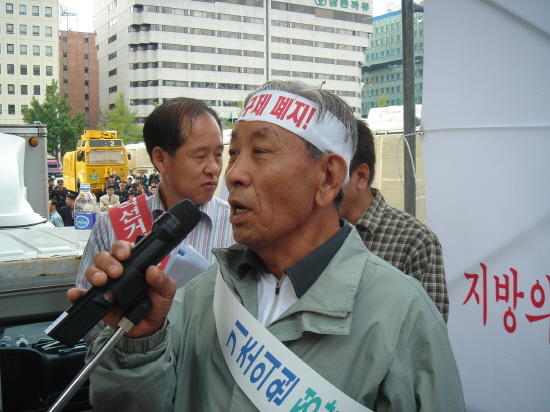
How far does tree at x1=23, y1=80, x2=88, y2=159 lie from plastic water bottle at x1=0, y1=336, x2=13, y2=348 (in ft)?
173

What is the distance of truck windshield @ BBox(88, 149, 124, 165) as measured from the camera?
2733 cm

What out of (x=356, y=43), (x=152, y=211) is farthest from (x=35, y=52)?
(x=152, y=211)

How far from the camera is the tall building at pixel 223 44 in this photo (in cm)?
6256

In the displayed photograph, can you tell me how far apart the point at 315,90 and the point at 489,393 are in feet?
7.22

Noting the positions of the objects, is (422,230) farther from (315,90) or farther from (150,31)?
(150,31)

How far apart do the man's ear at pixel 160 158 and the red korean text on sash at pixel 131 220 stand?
0.59ft

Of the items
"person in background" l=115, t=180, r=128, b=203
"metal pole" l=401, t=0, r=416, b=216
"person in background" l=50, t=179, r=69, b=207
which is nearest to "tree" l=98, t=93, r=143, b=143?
"person in background" l=115, t=180, r=128, b=203

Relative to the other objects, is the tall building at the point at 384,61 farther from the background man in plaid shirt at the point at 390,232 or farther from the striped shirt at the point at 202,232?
the striped shirt at the point at 202,232

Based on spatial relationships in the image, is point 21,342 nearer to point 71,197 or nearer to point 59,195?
point 71,197

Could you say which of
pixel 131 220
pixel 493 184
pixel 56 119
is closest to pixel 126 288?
pixel 131 220

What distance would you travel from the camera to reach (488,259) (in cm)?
299

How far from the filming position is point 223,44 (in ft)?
212

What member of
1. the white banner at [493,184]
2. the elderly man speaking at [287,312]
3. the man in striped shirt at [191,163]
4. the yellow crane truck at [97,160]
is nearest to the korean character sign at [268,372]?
the elderly man speaking at [287,312]

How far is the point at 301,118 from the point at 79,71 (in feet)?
315
